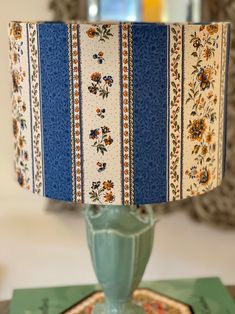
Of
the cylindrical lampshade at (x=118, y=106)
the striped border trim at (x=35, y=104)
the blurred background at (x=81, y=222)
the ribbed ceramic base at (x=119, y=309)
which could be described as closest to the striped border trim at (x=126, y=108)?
the cylindrical lampshade at (x=118, y=106)

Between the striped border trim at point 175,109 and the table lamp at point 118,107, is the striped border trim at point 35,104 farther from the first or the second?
the striped border trim at point 175,109

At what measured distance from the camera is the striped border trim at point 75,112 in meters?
0.98

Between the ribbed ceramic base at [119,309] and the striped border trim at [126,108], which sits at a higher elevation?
the striped border trim at [126,108]

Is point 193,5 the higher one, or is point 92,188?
point 193,5

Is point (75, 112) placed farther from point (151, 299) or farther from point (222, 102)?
point (151, 299)

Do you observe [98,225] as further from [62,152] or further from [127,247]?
[62,152]

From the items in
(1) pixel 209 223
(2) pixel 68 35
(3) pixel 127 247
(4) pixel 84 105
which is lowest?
(1) pixel 209 223

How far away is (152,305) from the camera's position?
138 cm

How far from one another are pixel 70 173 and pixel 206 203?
3.46ft

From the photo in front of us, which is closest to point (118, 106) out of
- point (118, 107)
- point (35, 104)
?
point (118, 107)

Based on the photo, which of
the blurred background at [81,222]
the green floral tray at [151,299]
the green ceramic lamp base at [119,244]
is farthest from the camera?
the blurred background at [81,222]

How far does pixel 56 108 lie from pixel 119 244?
32cm

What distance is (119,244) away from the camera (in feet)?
3.94

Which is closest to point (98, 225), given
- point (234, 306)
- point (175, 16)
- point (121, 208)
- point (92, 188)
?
point (121, 208)
